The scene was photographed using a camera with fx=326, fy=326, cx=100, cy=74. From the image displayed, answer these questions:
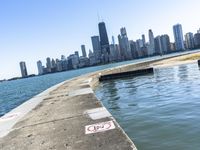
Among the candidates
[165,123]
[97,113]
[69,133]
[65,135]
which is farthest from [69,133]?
[165,123]

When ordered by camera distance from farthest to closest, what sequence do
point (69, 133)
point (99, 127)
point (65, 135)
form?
1. point (99, 127)
2. point (69, 133)
3. point (65, 135)

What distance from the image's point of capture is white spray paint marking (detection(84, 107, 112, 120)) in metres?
11.5

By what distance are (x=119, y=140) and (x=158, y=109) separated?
7.60 m

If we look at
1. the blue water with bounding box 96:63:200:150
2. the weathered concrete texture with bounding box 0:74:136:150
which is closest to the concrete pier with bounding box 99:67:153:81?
the blue water with bounding box 96:63:200:150

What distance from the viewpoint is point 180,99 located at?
57.3 feet

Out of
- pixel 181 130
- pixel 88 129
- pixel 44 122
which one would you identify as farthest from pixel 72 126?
pixel 181 130

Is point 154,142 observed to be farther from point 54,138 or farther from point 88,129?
point 54,138

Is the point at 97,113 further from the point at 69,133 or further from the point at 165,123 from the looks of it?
the point at 69,133

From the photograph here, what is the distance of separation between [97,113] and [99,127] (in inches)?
94.9

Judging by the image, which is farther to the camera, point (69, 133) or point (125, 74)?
point (125, 74)

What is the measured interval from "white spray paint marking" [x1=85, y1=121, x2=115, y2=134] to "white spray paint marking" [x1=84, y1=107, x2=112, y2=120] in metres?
1.07

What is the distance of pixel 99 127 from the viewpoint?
988 centimetres

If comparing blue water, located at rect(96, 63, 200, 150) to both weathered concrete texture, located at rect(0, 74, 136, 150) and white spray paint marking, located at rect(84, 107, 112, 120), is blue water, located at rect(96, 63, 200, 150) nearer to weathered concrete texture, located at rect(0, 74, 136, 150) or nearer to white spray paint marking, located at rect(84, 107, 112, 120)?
white spray paint marking, located at rect(84, 107, 112, 120)

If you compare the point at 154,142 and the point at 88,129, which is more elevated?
the point at 88,129
